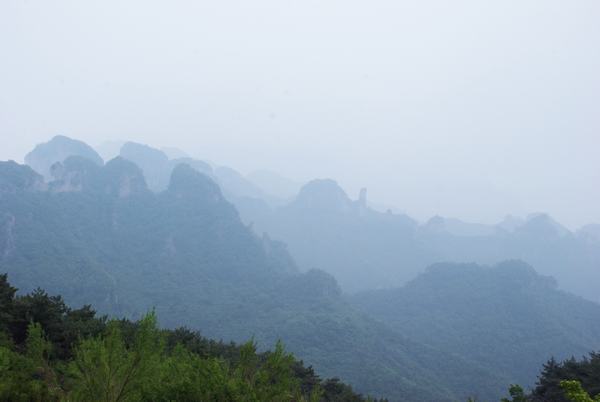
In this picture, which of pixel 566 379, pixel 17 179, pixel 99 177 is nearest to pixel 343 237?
pixel 99 177

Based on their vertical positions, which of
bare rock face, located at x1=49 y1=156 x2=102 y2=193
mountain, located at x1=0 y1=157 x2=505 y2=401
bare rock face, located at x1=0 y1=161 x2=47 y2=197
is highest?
bare rock face, located at x1=49 y1=156 x2=102 y2=193

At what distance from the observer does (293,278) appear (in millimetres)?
95500

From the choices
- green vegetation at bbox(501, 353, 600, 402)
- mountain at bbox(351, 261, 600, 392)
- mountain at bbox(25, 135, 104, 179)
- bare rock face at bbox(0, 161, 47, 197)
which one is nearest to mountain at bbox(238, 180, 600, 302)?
mountain at bbox(351, 261, 600, 392)

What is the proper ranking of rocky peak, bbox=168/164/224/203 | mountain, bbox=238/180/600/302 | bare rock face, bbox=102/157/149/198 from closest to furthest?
bare rock face, bbox=102/157/149/198, rocky peak, bbox=168/164/224/203, mountain, bbox=238/180/600/302

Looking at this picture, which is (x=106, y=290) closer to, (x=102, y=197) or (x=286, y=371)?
(x=102, y=197)

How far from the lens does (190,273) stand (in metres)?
93.1

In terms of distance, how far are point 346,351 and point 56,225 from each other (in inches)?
2908

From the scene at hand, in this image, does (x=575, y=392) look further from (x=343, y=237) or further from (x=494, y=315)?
(x=343, y=237)

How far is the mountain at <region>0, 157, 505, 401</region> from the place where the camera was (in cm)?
6375

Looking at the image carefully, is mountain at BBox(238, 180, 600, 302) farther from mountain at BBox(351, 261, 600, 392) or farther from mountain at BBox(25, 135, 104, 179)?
mountain at BBox(25, 135, 104, 179)

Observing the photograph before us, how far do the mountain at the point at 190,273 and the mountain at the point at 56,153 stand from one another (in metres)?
39.5

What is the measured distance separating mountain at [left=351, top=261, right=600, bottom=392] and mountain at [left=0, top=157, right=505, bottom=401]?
49.0 feet

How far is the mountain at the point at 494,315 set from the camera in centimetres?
7825

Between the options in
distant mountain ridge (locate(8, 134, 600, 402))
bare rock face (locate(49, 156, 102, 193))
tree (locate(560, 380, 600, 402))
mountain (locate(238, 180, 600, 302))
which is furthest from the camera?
mountain (locate(238, 180, 600, 302))
